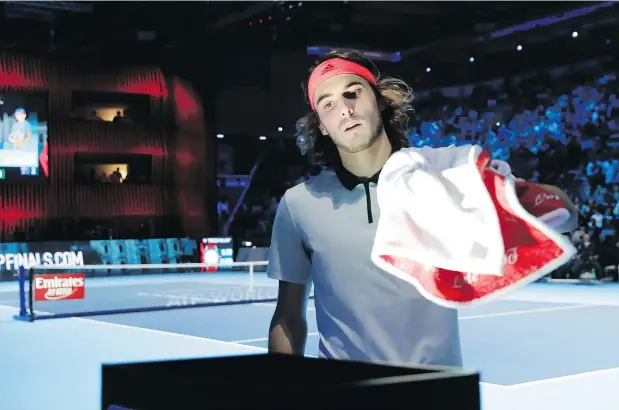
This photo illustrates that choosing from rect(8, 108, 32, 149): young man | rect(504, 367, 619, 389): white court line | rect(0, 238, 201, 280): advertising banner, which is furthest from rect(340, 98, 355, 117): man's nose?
rect(8, 108, 32, 149): young man

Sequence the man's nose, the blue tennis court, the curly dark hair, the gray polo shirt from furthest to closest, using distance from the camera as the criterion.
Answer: the blue tennis court
the curly dark hair
the man's nose
the gray polo shirt

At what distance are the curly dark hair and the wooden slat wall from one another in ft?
75.1

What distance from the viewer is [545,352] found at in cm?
907

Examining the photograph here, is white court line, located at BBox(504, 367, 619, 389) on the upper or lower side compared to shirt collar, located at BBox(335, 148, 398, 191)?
lower

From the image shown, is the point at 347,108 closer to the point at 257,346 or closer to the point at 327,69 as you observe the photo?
the point at 327,69

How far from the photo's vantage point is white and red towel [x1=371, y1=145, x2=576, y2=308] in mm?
1396

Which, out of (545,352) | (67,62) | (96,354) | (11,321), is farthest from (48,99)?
(545,352)

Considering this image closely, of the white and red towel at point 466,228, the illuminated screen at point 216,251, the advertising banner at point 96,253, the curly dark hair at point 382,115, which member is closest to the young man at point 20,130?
the advertising banner at point 96,253

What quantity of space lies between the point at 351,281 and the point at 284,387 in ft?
4.34

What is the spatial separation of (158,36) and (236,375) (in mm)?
25572

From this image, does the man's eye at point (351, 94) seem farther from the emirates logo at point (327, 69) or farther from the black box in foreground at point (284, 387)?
the black box in foreground at point (284, 387)

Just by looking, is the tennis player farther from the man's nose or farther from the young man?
the young man

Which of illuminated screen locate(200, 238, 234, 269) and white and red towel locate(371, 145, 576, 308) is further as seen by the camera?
illuminated screen locate(200, 238, 234, 269)

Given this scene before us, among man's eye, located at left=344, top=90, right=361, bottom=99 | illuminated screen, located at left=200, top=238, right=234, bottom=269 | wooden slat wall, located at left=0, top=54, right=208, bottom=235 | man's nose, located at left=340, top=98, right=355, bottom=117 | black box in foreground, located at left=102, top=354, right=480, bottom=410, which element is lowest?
illuminated screen, located at left=200, top=238, right=234, bottom=269
